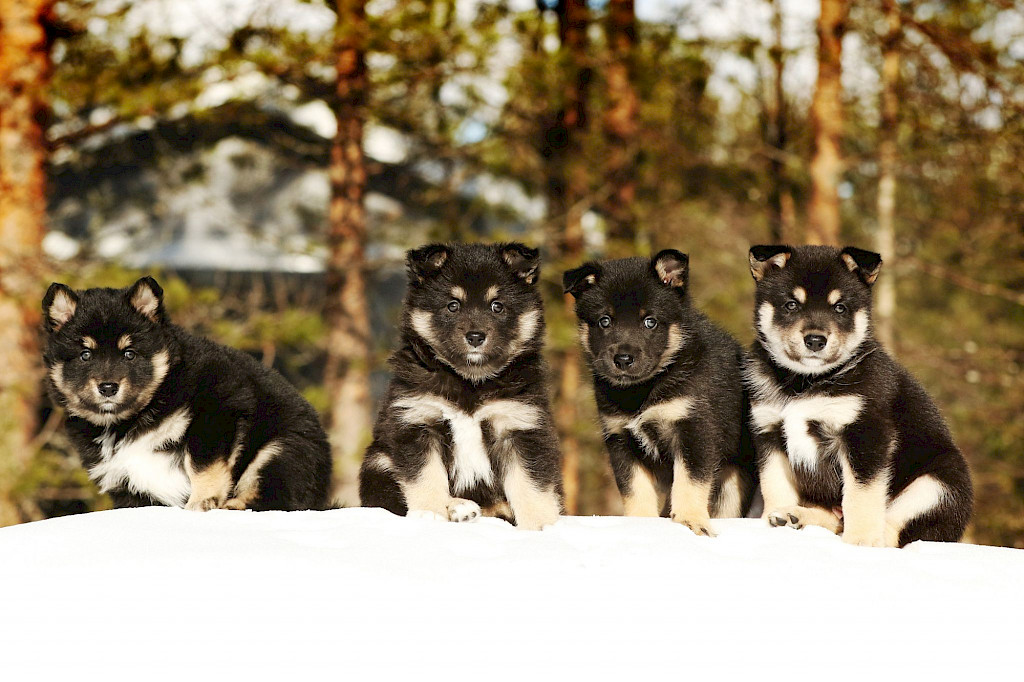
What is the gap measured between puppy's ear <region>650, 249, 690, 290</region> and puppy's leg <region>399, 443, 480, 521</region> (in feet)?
4.56

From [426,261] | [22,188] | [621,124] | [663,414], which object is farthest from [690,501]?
[22,188]

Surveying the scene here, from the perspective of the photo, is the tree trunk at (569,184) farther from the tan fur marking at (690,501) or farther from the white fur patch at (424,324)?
the tan fur marking at (690,501)

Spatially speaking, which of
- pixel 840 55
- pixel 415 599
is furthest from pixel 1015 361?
pixel 415 599

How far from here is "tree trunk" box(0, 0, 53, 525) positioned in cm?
1072

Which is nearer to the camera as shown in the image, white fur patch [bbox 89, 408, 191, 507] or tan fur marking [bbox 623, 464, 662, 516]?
white fur patch [bbox 89, 408, 191, 507]

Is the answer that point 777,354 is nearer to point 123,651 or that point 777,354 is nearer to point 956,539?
point 956,539

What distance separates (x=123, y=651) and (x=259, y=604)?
0.46 meters

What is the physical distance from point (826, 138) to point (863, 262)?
7.80m

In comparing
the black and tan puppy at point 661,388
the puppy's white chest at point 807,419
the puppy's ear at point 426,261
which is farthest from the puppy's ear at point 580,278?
the puppy's white chest at point 807,419

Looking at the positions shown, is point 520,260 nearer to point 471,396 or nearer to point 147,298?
point 471,396

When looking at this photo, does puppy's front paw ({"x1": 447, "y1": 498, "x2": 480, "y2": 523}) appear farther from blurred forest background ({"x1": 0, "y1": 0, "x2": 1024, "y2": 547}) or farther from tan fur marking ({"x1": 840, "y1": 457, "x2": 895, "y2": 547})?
blurred forest background ({"x1": 0, "y1": 0, "x2": 1024, "y2": 547})

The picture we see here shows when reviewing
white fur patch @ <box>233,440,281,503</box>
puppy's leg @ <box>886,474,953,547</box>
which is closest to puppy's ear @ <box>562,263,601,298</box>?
white fur patch @ <box>233,440,281,503</box>

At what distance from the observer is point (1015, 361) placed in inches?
505

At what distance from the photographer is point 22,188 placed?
11.1m
